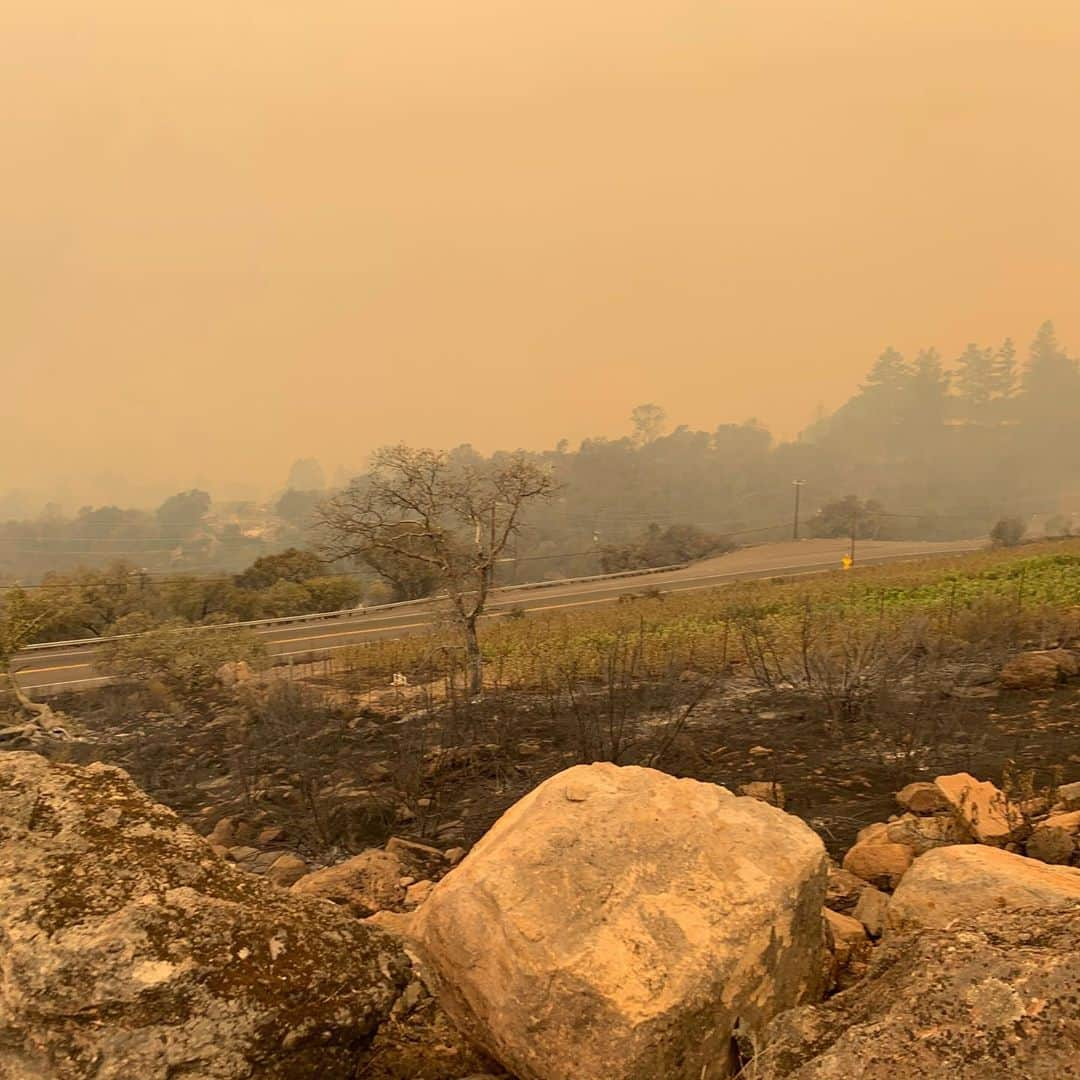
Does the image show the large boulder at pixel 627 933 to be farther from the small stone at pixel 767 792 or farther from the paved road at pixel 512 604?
the paved road at pixel 512 604

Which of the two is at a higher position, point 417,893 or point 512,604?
point 417,893

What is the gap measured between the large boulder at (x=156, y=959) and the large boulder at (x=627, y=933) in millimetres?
427

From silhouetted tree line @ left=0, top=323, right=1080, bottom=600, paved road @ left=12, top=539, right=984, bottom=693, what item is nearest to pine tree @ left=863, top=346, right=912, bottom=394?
silhouetted tree line @ left=0, top=323, right=1080, bottom=600

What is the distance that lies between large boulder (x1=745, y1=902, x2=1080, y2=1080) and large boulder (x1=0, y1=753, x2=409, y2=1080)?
1.39m

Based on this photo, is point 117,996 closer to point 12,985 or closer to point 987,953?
point 12,985

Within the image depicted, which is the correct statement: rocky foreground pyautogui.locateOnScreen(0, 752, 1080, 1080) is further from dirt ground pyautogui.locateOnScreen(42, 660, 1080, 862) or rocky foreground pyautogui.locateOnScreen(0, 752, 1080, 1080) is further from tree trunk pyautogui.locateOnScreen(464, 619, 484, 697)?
tree trunk pyautogui.locateOnScreen(464, 619, 484, 697)

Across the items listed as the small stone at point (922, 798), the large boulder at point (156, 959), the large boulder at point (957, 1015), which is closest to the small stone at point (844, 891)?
the small stone at point (922, 798)

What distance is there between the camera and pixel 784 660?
1341cm

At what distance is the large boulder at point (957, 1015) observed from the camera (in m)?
1.67

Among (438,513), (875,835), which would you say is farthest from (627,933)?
(438,513)

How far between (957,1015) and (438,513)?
12185 mm

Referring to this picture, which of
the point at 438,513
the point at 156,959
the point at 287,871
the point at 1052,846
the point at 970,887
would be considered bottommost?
the point at 287,871

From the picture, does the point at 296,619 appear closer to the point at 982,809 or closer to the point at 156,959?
the point at 982,809

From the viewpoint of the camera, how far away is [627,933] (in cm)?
255
